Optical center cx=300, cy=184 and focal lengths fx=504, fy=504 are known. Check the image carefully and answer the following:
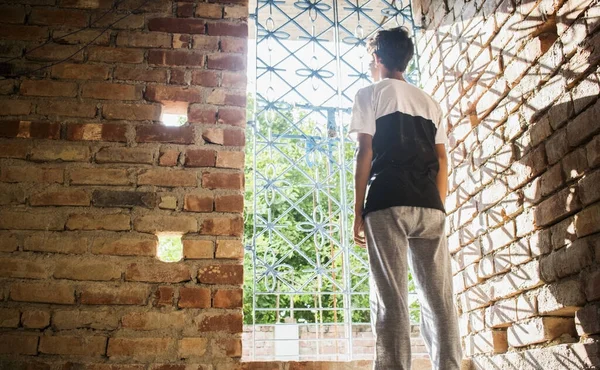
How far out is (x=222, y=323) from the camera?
1948mm

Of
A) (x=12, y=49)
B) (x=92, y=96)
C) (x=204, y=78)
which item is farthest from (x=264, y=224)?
(x=12, y=49)

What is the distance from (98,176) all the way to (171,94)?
467 mm

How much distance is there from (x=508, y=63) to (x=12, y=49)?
212cm

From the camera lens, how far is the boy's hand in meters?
1.90

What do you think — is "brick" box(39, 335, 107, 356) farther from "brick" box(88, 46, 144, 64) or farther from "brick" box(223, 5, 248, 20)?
"brick" box(223, 5, 248, 20)

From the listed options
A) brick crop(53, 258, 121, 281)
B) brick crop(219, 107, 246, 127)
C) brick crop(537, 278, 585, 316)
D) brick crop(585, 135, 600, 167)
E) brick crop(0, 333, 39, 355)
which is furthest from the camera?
brick crop(219, 107, 246, 127)

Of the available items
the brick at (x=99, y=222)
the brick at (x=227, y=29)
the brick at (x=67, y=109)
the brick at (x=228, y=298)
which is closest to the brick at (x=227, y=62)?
the brick at (x=227, y=29)

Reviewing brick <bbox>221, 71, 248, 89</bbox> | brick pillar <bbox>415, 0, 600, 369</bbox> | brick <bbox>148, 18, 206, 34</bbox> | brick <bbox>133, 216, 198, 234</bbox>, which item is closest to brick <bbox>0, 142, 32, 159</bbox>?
brick <bbox>133, 216, 198, 234</bbox>

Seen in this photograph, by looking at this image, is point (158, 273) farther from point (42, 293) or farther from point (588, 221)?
point (588, 221)

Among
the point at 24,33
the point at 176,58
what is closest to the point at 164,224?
the point at 176,58

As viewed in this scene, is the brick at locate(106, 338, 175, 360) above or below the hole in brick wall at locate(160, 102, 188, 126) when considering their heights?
below

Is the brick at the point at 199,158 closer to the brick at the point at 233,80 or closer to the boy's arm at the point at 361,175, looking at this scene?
the brick at the point at 233,80

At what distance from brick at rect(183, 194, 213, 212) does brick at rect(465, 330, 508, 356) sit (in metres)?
1.28

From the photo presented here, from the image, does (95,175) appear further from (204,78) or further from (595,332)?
(595,332)
